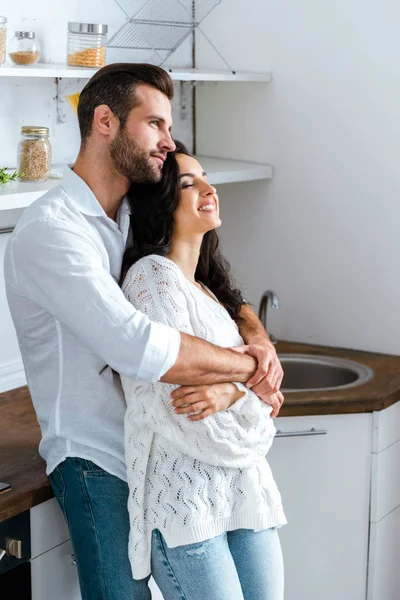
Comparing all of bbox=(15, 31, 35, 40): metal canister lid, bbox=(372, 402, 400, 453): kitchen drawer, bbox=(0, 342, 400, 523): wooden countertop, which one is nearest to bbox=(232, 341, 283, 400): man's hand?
bbox=(0, 342, 400, 523): wooden countertop

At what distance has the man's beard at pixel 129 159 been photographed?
178 cm

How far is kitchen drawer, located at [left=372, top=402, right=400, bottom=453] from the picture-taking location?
8.20 ft

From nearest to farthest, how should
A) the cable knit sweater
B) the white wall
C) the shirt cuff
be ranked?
the shirt cuff, the cable knit sweater, the white wall

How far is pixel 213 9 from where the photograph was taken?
2943 millimetres

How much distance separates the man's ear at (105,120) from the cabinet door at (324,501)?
3.23ft

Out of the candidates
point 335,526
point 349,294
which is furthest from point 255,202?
point 335,526

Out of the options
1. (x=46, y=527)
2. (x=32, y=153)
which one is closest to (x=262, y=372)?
(x=46, y=527)

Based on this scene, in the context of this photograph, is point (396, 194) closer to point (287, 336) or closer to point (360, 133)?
point (360, 133)

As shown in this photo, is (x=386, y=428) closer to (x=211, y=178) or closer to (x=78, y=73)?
(x=211, y=178)

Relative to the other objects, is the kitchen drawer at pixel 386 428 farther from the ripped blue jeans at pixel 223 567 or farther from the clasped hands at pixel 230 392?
the ripped blue jeans at pixel 223 567

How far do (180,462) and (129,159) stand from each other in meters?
0.57

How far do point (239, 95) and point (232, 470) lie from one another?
155 centimetres

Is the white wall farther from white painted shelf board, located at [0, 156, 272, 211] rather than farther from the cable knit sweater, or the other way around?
the cable knit sweater

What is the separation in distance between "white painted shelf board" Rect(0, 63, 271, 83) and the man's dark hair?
0.35m
